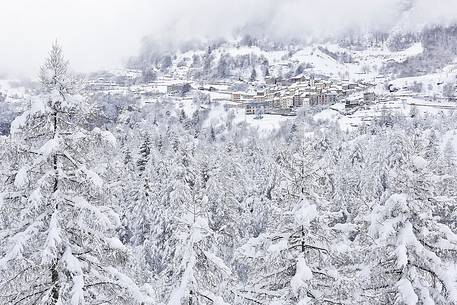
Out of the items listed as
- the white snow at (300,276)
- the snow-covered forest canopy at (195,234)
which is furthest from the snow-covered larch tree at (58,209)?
the white snow at (300,276)

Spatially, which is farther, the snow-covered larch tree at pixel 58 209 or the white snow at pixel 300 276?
the white snow at pixel 300 276

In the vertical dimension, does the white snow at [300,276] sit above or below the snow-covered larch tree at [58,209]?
below

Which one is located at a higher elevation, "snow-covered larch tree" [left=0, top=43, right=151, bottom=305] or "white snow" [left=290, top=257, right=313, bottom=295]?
"snow-covered larch tree" [left=0, top=43, right=151, bottom=305]

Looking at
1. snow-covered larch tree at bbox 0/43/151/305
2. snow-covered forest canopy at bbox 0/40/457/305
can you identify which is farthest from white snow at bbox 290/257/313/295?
snow-covered larch tree at bbox 0/43/151/305

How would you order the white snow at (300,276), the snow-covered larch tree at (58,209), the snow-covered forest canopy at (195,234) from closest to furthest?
the snow-covered larch tree at (58,209) → the snow-covered forest canopy at (195,234) → the white snow at (300,276)

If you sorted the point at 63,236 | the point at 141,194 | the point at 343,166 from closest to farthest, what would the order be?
1. the point at 63,236
2. the point at 141,194
3. the point at 343,166

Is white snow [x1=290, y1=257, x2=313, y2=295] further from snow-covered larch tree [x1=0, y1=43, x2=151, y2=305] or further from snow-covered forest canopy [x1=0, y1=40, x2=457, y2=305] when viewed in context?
snow-covered larch tree [x1=0, y1=43, x2=151, y2=305]

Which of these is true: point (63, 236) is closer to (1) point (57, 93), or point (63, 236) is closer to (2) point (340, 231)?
(1) point (57, 93)

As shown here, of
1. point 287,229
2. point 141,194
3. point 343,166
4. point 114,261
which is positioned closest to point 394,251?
point 287,229

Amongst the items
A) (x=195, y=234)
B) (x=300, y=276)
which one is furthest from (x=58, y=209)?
(x=300, y=276)

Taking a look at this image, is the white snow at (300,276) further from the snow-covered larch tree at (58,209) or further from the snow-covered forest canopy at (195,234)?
the snow-covered larch tree at (58,209)

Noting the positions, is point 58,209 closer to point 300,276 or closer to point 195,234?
point 195,234
